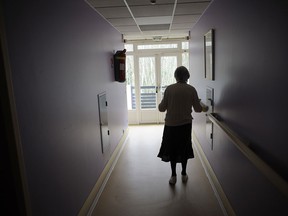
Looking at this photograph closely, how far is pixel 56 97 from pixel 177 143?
5.50 feet

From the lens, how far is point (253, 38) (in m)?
1.62

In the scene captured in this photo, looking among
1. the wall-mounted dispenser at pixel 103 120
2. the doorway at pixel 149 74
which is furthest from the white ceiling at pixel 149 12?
the doorway at pixel 149 74

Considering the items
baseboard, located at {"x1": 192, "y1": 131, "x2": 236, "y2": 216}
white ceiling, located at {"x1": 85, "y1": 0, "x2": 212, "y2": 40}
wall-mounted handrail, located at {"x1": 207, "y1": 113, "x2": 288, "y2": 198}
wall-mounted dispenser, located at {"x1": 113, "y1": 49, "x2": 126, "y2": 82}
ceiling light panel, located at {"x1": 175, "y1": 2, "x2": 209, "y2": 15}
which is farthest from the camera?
wall-mounted dispenser, located at {"x1": 113, "y1": 49, "x2": 126, "y2": 82}

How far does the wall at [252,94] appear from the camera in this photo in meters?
1.28

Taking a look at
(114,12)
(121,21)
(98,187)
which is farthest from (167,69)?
(98,187)

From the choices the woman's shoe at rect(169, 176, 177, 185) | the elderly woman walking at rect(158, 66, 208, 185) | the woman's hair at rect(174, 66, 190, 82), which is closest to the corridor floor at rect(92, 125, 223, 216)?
the woman's shoe at rect(169, 176, 177, 185)

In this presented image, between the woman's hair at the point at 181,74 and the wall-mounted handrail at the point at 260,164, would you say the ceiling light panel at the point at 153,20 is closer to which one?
the woman's hair at the point at 181,74

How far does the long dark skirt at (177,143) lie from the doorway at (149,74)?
380 centimetres

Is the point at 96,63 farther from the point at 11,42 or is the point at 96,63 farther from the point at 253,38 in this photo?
the point at 253,38

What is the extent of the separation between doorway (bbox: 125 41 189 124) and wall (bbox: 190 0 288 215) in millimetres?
3764

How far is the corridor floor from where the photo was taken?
8.29 feet

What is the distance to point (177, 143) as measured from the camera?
292 cm

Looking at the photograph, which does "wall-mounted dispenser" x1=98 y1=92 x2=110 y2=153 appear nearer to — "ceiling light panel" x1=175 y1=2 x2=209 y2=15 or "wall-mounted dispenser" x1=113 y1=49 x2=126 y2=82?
"wall-mounted dispenser" x1=113 y1=49 x2=126 y2=82

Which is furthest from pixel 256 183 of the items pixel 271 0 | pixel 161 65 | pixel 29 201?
pixel 161 65
